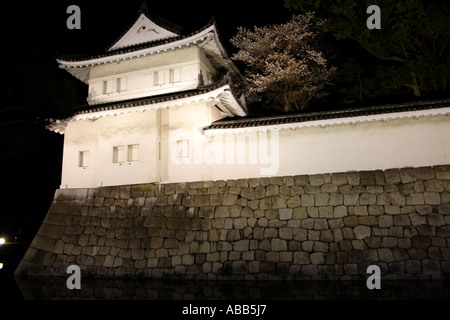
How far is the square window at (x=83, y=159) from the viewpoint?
497 inches

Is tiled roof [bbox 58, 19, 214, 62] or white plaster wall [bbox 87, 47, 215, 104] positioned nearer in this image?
tiled roof [bbox 58, 19, 214, 62]

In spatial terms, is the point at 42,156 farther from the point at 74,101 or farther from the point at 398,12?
the point at 398,12

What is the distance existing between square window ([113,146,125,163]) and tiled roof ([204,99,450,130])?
328cm

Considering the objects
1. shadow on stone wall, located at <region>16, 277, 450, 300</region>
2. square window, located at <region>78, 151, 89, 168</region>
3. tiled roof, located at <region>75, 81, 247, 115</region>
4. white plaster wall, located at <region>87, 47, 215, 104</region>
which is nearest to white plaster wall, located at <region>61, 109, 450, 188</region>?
square window, located at <region>78, 151, 89, 168</region>

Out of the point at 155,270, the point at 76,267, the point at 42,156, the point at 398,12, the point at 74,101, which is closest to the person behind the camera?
the point at 155,270

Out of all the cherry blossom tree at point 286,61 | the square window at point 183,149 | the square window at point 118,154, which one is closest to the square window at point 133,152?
the square window at point 118,154

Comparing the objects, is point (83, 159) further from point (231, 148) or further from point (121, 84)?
point (231, 148)

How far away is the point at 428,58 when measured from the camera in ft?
49.5

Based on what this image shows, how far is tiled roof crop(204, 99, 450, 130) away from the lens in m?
8.92

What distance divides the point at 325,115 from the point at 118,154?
698 centimetres

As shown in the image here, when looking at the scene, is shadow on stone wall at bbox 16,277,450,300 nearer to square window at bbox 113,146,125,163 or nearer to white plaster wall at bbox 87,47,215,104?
square window at bbox 113,146,125,163

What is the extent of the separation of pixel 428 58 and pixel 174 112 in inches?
442
